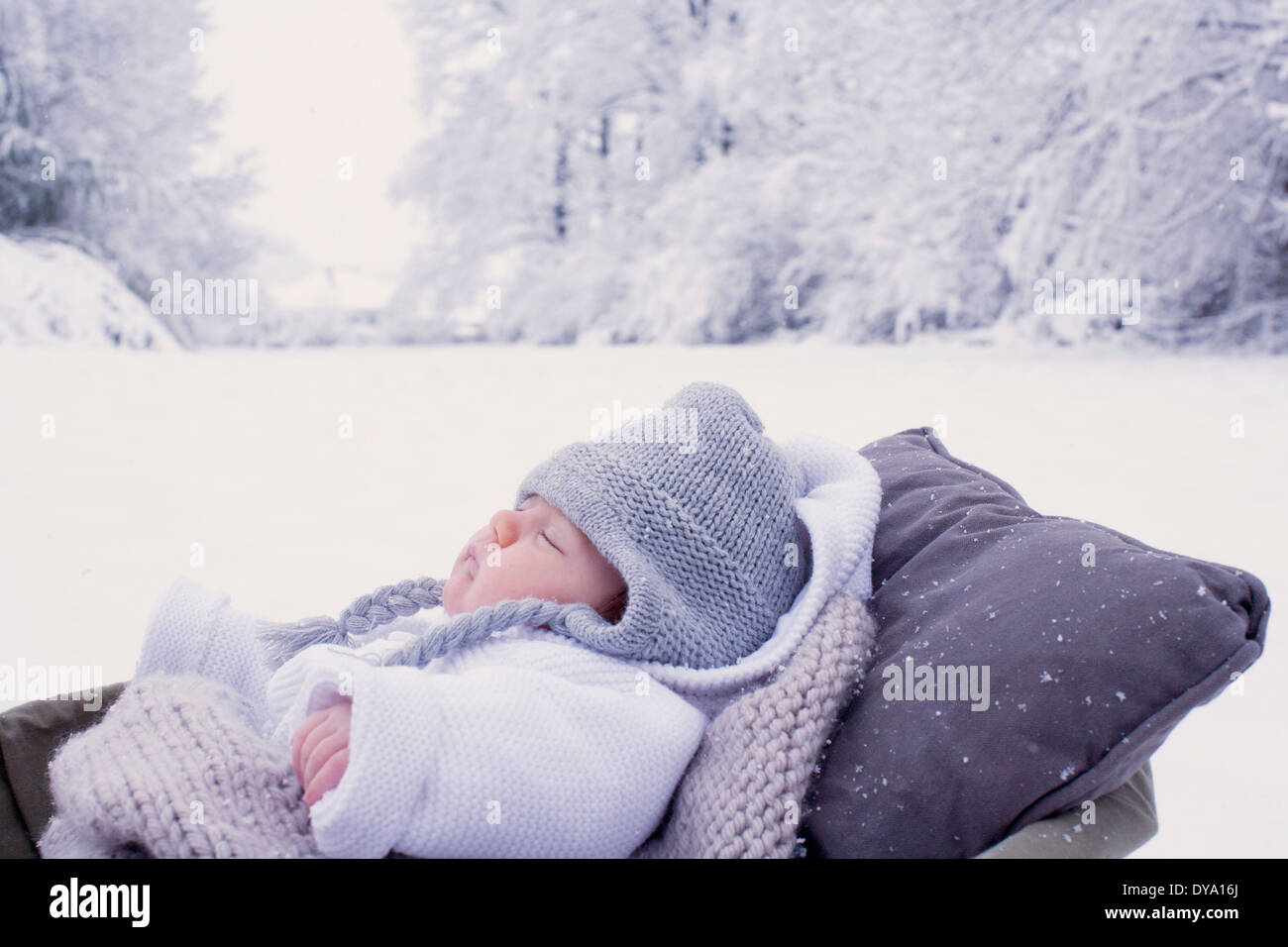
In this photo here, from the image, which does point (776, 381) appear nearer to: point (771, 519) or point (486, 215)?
point (771, 519)

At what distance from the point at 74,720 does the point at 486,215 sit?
327 inches

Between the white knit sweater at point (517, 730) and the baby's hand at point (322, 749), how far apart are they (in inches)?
0.8

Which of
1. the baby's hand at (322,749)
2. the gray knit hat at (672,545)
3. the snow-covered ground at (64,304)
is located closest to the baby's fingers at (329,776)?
the baby's hand at (322,749)

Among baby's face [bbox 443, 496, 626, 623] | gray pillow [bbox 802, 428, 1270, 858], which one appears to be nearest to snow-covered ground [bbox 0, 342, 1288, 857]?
gray pillow [bbox 802, 428, 1270, 858]

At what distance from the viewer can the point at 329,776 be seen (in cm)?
94

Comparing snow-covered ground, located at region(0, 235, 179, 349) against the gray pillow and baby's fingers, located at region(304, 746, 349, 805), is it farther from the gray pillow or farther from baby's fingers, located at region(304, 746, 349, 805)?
the gray pillow

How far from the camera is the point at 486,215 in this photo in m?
9.12

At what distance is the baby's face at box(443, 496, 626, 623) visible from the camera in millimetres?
1227

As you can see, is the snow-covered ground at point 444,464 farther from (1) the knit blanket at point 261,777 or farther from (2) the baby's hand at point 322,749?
(2) the baby's hand at point 322,749

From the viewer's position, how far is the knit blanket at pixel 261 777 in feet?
3.01

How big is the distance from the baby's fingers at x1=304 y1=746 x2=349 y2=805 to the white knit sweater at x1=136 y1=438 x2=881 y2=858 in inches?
0.8

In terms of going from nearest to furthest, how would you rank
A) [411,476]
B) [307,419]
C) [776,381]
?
[411,476] < [307,419] < [776,381]
